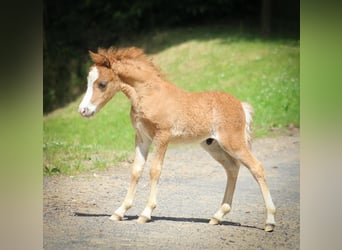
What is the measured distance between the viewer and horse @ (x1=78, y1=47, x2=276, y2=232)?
435cm

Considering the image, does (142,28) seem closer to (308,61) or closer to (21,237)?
(308,61)

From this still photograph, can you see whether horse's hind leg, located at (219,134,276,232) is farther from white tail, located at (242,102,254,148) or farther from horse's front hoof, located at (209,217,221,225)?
horse's front hoof, located at (209,217,221,225)

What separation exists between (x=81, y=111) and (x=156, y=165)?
1.79 ft

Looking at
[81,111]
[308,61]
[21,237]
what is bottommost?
[21,237]

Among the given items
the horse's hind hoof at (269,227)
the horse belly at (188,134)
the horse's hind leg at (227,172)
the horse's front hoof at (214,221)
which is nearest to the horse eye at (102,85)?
the horse belly at (188,134)

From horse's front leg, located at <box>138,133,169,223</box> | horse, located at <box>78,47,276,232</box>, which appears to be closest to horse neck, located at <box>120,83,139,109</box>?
horse, located at <box>78,47,276,232</box>

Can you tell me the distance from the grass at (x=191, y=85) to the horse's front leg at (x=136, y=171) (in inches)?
2.5

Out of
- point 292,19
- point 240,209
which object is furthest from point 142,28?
point 240,209

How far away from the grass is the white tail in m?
0.05

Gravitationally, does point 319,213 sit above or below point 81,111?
below

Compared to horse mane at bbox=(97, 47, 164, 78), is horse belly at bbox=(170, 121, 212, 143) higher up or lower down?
lower down

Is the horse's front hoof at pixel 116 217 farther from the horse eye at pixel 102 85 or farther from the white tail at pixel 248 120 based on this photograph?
the white tail at pixel 248 120

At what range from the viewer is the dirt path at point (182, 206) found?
4336mm

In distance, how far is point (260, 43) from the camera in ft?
14.9
